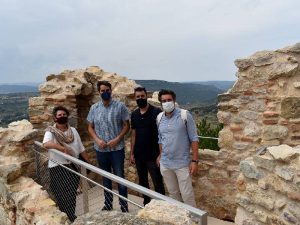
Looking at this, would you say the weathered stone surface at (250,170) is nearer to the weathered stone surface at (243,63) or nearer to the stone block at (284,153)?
the stone block at (284,153)

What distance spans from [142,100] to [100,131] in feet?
2.64

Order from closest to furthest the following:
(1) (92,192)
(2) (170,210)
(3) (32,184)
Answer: (2) (170,210) → (3) (32,184) → (1) (92,192)

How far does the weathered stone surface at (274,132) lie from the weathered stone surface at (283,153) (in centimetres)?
149

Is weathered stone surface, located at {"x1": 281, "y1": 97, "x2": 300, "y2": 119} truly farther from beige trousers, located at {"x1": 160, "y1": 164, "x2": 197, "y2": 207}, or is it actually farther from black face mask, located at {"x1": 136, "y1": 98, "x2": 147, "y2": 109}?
black face mask, located at {"x1": 136, "y1": 98, "x2": 147, "y2": 109}

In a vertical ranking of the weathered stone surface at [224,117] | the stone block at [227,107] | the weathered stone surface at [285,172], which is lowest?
the weathered stone surface at [285,172]

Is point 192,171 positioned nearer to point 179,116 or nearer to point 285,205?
point 179,116

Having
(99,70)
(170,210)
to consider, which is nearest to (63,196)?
(170,210)

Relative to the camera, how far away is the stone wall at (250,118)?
4875 millimetres

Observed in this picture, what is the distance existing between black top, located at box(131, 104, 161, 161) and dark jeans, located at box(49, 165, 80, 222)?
997mm

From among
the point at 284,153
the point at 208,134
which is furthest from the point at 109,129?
the point at 208,134

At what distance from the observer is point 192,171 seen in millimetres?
4773

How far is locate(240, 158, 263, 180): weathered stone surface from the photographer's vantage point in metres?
3.63

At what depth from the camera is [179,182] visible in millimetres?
4852

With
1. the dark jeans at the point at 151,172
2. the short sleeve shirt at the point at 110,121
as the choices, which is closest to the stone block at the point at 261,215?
the dark jeans at the point at 151,172
